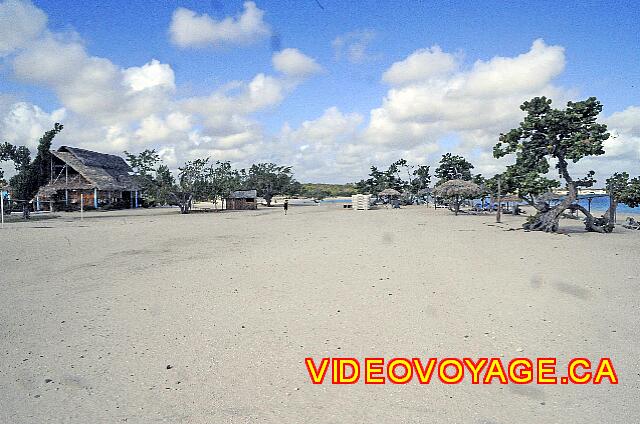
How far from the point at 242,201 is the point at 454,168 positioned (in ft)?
82.1

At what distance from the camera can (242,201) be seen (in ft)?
158

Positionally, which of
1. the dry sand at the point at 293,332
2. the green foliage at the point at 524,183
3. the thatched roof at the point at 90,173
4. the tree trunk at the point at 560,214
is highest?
the thatched roof at the point at 90,173

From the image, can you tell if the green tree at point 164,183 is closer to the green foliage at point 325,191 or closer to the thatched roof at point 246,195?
the thatched roof at point 246,195

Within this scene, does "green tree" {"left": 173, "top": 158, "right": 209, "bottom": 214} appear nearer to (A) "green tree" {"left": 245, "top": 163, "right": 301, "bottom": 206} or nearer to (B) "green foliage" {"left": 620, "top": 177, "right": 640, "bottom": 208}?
(A) "green tree" {"left": 245, "top": 163, "right": 301, "bottom": 206}

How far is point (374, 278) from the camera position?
7582 millimetres

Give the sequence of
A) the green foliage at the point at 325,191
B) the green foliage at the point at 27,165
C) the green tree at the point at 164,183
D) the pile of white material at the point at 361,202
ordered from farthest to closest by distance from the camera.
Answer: the green foliage at the point at 325,191 < the pile of white material at the point at 361,202 < the green tree at the point at 164,183 < the green foliage at the point at 27,165

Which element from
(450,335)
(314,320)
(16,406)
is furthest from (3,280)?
(450,335)

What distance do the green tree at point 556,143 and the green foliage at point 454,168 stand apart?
2629cm

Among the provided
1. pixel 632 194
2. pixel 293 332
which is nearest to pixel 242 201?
pixel 632 194

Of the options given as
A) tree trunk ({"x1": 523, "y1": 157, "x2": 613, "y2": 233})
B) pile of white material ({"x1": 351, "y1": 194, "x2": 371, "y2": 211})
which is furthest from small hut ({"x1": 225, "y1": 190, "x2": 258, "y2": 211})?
tree trunk ({"x1": 523, "y1": 157, "x2": 613, "y2": 233})

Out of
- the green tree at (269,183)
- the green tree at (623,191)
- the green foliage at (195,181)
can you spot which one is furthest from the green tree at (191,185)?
the green tree at (623,191)

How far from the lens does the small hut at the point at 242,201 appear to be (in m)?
47.6

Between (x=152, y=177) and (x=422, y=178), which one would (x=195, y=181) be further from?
A: (x=422, y=178)

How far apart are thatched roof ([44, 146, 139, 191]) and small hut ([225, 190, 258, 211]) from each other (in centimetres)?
1060
